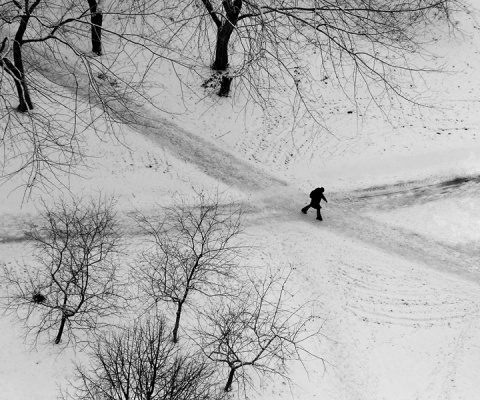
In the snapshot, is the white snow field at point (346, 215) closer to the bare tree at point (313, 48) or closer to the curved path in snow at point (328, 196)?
the curved path in snow at point (328, 196)

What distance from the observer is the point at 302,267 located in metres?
17.2

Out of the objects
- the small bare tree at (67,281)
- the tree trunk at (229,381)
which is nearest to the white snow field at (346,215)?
the small bare tree at (67,281)

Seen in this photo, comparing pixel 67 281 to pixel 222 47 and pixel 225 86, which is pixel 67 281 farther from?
pixel 222 47

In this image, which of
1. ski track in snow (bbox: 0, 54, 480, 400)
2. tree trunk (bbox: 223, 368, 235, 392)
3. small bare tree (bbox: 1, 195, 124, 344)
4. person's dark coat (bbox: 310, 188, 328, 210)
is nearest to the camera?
tree trunk (bbox: 223, 368, 235, 392)

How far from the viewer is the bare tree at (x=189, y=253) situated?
1541 cm

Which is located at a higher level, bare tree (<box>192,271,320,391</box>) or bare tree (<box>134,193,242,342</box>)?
bare tree (<box>134,193,242,342</box>)

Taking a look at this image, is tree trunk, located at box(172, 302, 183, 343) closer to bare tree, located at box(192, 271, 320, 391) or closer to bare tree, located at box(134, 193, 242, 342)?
bare tree, located at box(134, 193, 242, 342)

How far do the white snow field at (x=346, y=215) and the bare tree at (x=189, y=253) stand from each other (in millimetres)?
543

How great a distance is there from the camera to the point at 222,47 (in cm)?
1934

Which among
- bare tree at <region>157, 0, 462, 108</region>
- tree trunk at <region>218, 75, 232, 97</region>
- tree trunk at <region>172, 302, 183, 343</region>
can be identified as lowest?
tree trunk at <region>172, 302, 183, 343</region>

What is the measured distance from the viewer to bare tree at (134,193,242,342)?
1541 cm

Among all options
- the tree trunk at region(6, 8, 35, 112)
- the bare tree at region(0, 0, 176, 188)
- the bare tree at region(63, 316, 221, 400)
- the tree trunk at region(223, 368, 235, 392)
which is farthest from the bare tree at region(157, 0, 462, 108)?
the bare tree at region(63, 316, 221, 400)

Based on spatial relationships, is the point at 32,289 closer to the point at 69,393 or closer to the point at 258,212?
the point at 69,393

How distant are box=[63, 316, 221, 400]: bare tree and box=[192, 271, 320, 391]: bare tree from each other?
2.01ft
